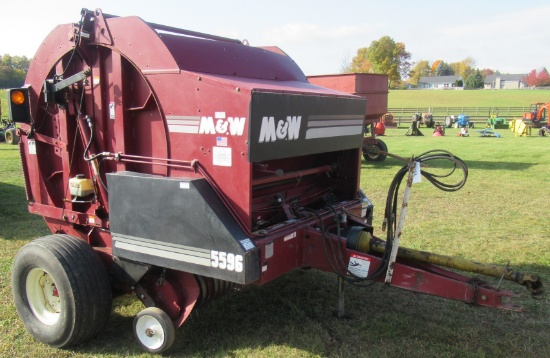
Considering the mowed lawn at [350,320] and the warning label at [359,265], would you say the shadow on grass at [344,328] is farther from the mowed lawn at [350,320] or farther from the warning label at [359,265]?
the warning label at [359,265]

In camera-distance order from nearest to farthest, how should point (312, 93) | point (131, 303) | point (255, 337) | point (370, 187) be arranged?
point (312, 93)
point (255, 337)
point (131, 303)
point (370, 187)

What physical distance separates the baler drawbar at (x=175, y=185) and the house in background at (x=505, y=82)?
5032 inches

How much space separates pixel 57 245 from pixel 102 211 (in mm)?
419

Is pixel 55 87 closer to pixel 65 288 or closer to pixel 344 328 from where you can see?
pixel 65 288

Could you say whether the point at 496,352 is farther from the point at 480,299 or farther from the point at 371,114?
the point at 371,114

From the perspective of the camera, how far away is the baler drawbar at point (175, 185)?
2979mm

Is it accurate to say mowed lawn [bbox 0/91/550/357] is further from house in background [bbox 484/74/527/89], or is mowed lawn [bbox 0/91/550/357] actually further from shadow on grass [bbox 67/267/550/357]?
house in background [bbox 484/74/527/89]

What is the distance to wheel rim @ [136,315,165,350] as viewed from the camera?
3.36 metres

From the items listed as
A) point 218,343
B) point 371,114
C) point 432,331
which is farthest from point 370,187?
point 218,343

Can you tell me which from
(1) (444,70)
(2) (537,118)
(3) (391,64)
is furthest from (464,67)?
(2) (537,118)

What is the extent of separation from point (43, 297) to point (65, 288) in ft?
1.92

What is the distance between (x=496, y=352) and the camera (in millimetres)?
3447

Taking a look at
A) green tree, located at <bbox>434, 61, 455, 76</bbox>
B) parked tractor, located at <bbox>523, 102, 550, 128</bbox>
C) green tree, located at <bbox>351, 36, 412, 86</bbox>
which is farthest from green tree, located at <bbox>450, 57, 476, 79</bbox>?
parked tractor, located at <bbox>523, 102, 550, 128</bbox>

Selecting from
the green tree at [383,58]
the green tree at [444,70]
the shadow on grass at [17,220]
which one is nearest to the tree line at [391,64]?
the green tree at [383,58]
